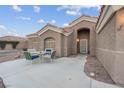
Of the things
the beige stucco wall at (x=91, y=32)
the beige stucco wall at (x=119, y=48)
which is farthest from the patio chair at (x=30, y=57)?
the beige stucco wall at (x=91, y=32)

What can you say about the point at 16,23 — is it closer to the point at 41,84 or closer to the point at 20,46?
the point at 20,46

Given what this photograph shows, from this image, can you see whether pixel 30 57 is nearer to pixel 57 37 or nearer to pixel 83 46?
pixel 57 37

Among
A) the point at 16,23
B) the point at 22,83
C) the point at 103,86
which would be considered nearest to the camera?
the point at 103,86

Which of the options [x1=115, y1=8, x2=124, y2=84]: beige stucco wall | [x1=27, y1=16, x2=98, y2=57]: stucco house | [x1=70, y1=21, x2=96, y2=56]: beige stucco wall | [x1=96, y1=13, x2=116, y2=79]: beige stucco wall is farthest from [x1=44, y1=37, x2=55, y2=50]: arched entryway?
[x1=115, y1=8, x2=124, y2=84]: beige stucco wall

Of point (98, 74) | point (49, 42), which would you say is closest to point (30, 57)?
point (98, 74)

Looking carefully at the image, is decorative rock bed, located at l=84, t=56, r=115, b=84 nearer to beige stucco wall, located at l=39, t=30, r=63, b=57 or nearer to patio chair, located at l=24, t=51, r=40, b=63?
patio chair, located at l=24, t=51, r=40, b=63

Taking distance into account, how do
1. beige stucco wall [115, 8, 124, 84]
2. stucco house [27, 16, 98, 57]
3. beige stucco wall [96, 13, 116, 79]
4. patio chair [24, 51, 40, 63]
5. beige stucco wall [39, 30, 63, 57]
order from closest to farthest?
1. beige stucco wall [115, 8, 124, 84]
2. beige stucco wall [96, 13, 116, 79]
3. patio chair [24, 51, 40, 63]
4. beige stucco wall [39, 30, 63, 57]
5. stucco house [27, 16, 98, 57]

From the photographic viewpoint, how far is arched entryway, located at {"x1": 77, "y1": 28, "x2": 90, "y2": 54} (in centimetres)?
2159

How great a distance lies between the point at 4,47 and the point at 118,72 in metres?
30.0

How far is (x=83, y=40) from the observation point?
2173 cm

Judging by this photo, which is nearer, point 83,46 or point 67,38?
point 67,38

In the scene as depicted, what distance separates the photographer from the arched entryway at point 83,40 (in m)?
21.6
